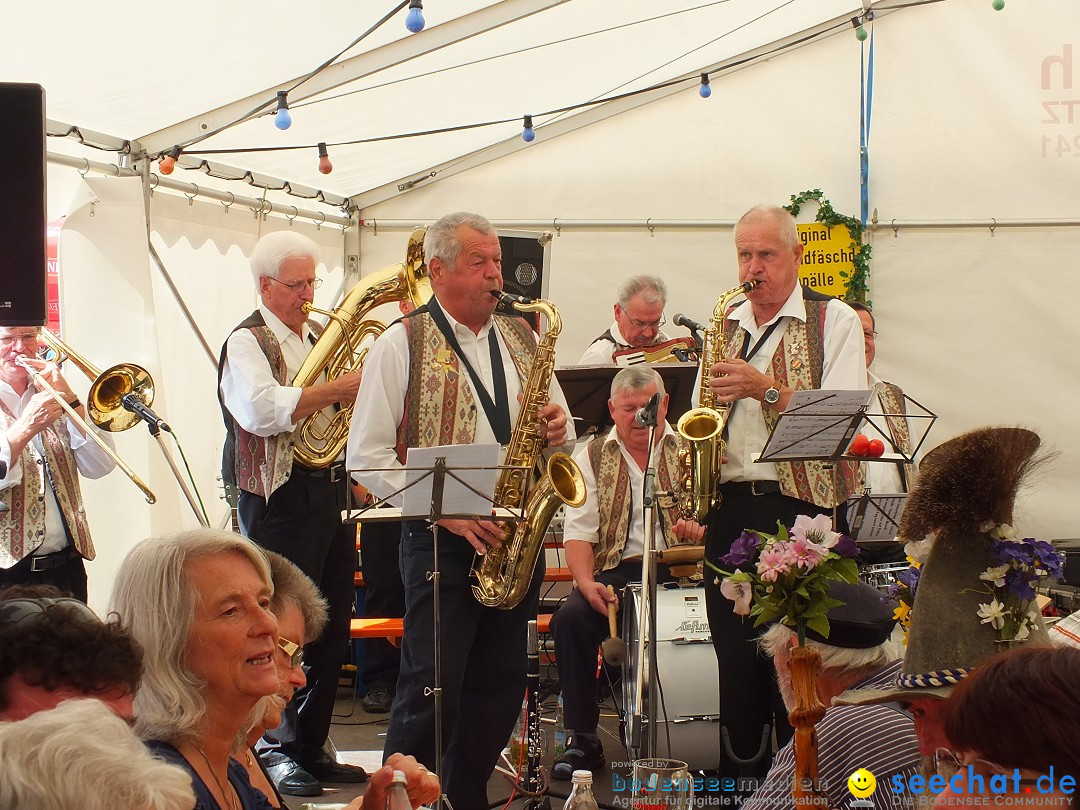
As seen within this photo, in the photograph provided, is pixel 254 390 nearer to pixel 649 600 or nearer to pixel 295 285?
pixel 295 285

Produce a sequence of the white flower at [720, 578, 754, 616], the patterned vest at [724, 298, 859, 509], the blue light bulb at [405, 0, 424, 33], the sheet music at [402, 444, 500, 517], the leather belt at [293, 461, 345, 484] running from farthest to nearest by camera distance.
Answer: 1. the leather belt at [293, 461, 345, 484]
2. the blue light bulb at [405, 0, 424, 33]
3. the patterned vest at [724, 298, 859, 509]
4. the sheet music at [402, 444, 500, 517]
5. the white flower at [720, 578, 754, 616]

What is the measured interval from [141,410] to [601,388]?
7.16 feet

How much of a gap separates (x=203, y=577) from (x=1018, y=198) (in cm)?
743

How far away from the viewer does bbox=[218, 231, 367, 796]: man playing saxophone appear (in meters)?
4.58

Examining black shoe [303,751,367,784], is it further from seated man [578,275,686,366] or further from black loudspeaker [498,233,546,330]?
seated man [578,275,686,366]

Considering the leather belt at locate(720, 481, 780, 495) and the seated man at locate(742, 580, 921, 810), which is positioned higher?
the leather belt at locate(720, 481, 780, 495)

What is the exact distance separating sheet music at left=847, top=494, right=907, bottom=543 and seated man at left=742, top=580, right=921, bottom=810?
7.59 feet

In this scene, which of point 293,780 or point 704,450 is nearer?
point 704,450

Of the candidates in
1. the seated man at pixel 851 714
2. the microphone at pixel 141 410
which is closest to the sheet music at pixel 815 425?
the seated man at pixel 851 714

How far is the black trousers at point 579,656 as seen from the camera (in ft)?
17.3

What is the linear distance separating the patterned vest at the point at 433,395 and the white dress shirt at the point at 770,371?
93 cm


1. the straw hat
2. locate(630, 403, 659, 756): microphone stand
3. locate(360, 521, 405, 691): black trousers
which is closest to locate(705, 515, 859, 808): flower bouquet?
the straw hat

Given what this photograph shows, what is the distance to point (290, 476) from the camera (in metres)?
4.66

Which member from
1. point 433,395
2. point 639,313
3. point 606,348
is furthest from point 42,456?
point 606,348
